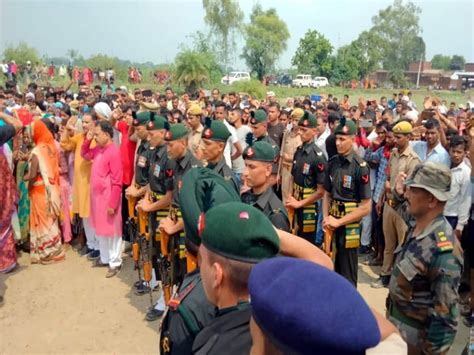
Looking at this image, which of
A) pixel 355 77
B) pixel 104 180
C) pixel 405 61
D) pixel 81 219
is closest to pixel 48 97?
pixel 81 219

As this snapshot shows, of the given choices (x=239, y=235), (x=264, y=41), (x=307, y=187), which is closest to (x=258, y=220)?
(x=239, y=235)

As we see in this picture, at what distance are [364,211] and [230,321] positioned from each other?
3260 millimetres

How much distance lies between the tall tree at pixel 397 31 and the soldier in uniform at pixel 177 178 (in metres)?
68.5

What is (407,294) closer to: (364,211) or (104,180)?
(364,211)

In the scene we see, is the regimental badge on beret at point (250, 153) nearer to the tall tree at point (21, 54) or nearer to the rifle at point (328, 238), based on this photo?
the rifle at point (328, 238)

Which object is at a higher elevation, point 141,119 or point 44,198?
point 141,119

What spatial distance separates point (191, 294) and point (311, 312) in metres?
1.02

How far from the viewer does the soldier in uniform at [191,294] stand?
1.82m

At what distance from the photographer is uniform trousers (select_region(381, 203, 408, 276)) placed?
5.73 metres

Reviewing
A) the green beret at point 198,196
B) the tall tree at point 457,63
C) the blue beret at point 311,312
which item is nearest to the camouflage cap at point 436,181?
the green beret at point 198,196

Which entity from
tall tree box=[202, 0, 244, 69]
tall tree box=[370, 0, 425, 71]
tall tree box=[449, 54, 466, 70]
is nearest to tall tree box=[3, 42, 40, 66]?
tall tree box=[202, 0, 244, 69]

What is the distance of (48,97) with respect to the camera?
522 inches

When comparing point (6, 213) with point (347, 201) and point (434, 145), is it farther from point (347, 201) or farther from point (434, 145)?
point (434, 145)

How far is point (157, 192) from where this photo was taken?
16.3 feet
